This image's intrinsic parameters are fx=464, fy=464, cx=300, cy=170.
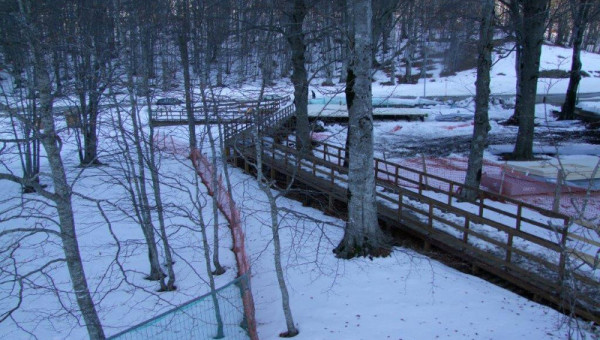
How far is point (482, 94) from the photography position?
13.0 m

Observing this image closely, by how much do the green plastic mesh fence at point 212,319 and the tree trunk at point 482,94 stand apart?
7.41m

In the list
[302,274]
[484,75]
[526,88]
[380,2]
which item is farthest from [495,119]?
[302,274]

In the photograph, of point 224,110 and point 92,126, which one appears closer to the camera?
point 224,110

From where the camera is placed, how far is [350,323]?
813 cm

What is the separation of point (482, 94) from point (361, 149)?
4.96m

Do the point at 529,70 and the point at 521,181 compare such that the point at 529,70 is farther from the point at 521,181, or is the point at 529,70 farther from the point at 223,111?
the point at 223,111

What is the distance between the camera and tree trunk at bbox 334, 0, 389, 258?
963 cm

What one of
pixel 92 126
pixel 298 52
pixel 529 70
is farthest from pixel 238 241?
pixel 529 70

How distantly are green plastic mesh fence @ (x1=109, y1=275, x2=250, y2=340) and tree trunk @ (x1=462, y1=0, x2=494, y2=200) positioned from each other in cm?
741

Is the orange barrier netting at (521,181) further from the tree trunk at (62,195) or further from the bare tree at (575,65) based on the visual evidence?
the bare tree at (575,65)

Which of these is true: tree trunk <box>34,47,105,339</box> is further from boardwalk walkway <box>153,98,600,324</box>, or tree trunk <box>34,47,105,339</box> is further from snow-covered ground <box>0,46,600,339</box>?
boardwalk walkway <box>153,98,600,324</box>

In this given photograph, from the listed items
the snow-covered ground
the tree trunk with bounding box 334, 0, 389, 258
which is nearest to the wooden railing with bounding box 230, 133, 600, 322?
the snow-covered ground

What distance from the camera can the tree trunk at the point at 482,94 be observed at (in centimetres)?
1236

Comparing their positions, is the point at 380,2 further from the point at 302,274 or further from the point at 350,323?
the point at 350,323
